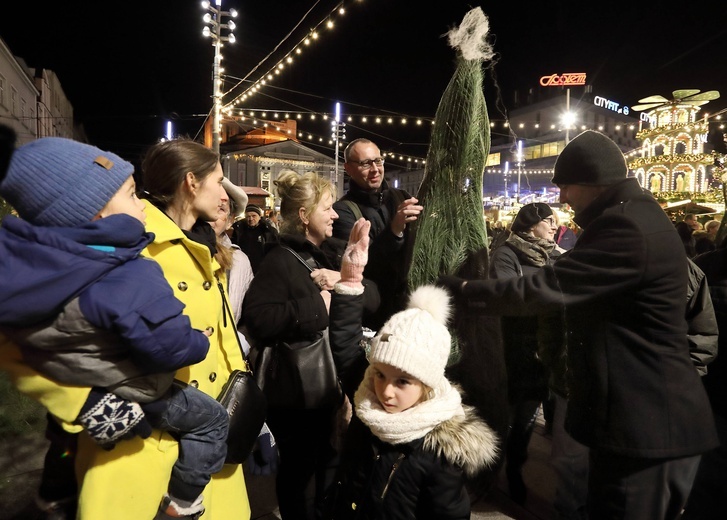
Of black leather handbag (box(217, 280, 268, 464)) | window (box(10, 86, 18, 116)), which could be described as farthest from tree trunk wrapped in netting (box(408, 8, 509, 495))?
window (box(10, 86, 18, 116))

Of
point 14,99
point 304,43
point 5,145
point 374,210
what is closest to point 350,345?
point 374,210

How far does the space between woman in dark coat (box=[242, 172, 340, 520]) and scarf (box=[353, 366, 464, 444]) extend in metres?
0.71

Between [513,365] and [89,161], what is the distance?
1.99m

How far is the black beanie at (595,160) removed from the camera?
1.97 m

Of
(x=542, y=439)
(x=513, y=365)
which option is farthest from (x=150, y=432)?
(x=542, y=439)

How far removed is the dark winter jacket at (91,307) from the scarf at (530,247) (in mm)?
2718

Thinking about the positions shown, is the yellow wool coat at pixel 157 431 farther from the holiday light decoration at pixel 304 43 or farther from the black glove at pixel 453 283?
the holiday light decoration at pixel 304 43

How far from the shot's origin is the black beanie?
77.5 inches

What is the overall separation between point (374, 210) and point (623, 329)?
1843 mm

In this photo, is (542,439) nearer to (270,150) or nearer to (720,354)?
(720,354)

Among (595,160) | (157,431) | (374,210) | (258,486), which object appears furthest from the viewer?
(258,486)

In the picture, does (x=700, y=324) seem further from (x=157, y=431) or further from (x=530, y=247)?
(x=157, y=431)

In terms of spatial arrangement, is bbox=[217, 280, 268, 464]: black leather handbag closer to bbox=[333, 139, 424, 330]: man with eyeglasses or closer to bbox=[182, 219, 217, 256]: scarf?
bbox=[182, 219, 217, 256]: scarf

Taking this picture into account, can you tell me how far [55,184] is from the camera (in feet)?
4.53
